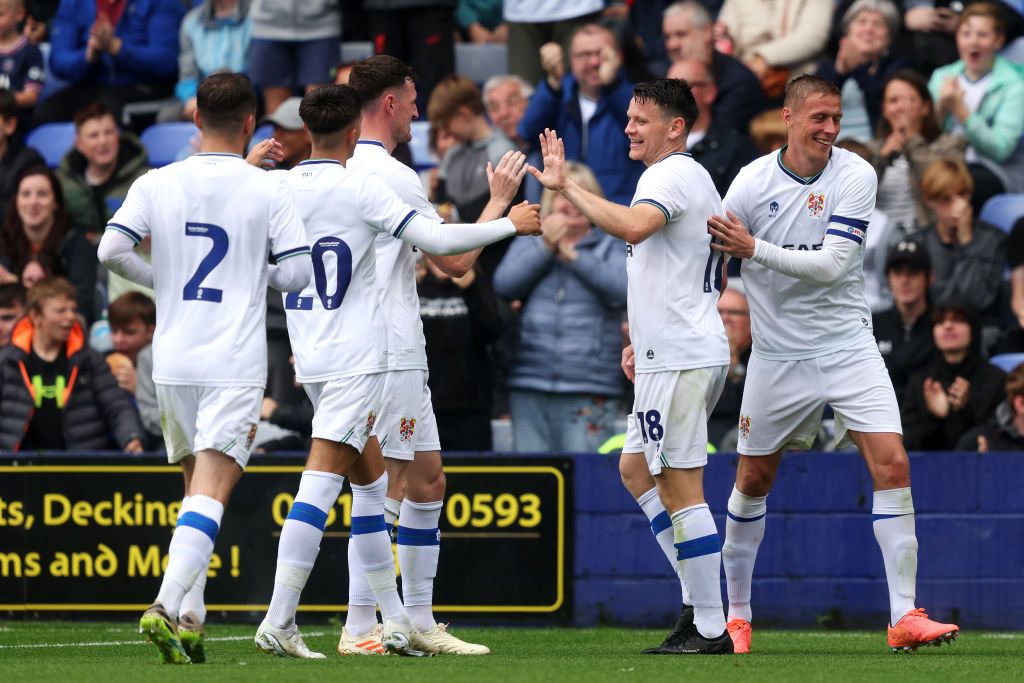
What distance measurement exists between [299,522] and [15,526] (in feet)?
13.0

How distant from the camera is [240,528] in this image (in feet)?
35.7

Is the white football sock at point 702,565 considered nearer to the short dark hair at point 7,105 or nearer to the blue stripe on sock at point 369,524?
the blue stripe on sock at point 369,524

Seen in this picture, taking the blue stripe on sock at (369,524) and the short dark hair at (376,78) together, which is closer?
the blue stripe on sock at (369,524)

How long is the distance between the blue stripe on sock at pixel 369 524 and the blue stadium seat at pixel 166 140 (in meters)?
7.33

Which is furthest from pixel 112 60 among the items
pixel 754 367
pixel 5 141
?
pixel 754 367

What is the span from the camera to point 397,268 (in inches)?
323

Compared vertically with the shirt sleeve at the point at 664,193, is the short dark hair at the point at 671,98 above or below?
above

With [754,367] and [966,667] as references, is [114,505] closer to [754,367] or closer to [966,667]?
[754,367]

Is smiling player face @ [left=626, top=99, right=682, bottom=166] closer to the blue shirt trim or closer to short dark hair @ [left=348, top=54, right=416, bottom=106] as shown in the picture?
short dark hair @ [left=348, top=54, right=416, bottom=106]

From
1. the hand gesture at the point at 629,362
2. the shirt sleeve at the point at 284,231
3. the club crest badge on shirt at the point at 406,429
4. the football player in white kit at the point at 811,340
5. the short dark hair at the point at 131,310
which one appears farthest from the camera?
the short dark hair at the point at 131,310

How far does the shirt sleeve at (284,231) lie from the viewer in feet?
24.2

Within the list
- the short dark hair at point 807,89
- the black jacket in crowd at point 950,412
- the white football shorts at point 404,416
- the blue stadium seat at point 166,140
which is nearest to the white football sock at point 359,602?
the white football shorts at point 404,416

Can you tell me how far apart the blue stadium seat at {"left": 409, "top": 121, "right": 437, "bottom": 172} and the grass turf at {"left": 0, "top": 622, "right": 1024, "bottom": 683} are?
5327mm

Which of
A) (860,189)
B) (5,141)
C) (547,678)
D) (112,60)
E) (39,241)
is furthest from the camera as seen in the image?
(112,60)
